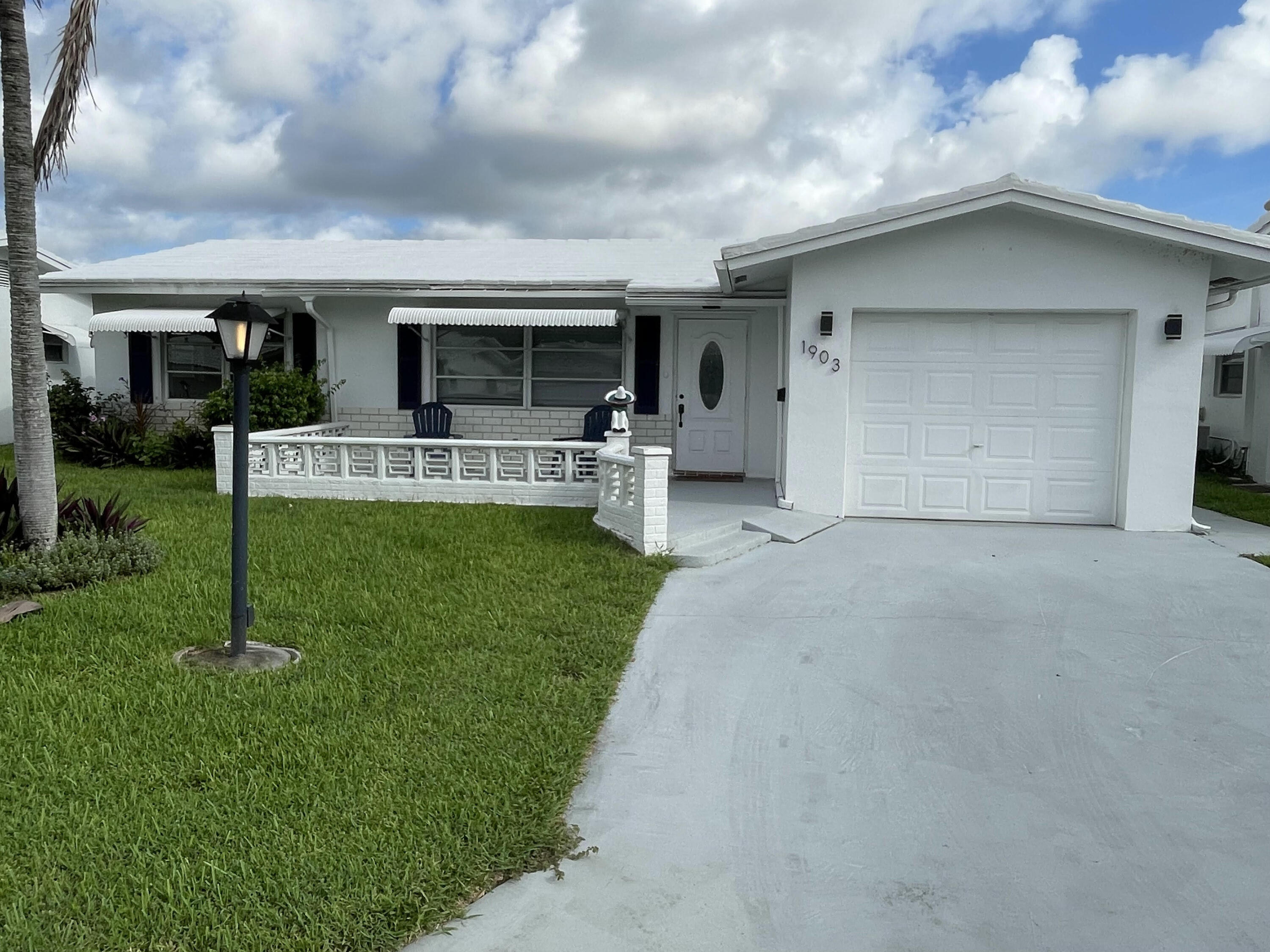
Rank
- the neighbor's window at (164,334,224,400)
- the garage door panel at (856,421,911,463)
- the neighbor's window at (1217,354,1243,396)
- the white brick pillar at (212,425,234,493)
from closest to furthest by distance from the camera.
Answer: the garage door panel at (856,421,911,463) < the white brick pillar at (212,425,234,493) < the neighbor's window at (164,334,224,400) < the neighbor's window at (1217,354,1243,396)

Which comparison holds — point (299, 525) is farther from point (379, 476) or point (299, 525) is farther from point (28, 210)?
point (28, 210)

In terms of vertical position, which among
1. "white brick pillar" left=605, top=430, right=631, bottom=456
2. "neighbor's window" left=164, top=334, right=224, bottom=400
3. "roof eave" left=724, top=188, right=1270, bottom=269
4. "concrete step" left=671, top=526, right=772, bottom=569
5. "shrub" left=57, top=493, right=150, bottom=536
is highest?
"roof eave" left=724, top=188, right=1270, bottom=269

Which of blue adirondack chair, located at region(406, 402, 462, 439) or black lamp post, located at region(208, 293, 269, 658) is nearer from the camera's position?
black lamp post, located at region(208, 293, 269, 658)

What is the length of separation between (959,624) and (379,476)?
6797 millimetres

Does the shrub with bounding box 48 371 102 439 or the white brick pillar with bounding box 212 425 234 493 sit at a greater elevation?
the shrub with bounding box 48 371 102 439

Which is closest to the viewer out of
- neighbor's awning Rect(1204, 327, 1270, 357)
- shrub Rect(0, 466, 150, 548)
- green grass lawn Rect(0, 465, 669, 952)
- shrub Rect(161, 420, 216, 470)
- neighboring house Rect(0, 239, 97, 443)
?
green grass lawn Rect(0, 465, 669, 952)

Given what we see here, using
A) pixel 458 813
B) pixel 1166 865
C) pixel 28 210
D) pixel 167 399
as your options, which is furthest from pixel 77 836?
pixel 167 399

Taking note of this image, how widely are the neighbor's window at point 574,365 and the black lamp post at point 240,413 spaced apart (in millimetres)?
7916

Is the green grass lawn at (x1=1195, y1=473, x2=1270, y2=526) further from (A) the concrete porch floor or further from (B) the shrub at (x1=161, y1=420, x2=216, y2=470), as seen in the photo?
(B) the shrub at (x1=161, y1=420, x2=216, y2=470)

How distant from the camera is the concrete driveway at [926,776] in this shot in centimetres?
316

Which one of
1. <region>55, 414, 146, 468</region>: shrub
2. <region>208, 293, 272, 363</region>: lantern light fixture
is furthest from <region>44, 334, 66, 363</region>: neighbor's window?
<region>208, 293, 272, 363</region>: lantern light fixture

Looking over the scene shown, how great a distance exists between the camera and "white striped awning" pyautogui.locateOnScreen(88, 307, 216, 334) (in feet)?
41.4

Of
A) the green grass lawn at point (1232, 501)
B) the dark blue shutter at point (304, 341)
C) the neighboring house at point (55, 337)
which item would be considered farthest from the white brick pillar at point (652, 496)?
the neighboring house at point (55, 337)

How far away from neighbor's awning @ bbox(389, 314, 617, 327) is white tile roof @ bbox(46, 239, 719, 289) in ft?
1.38
